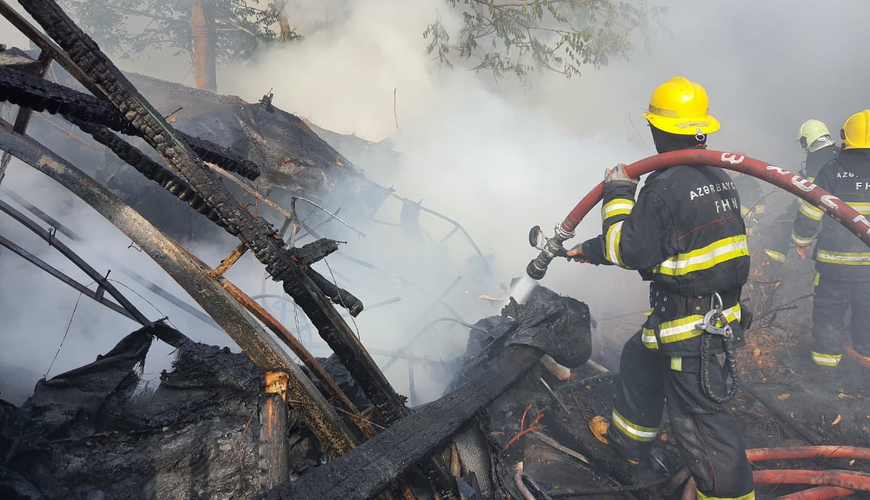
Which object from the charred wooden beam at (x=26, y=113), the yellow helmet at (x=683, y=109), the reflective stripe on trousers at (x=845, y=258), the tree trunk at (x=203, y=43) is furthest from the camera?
the tree trunk at (x=203, y=43)

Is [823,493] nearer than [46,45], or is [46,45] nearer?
[46,45]

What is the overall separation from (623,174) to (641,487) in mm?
2215

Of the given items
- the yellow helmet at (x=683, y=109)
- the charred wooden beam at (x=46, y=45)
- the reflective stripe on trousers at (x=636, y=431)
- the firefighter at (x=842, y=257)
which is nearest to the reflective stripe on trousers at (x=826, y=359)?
the firefighter at (x=842, y=257)

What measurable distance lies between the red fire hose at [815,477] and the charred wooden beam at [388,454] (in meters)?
1.77

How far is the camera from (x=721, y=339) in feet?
9.52

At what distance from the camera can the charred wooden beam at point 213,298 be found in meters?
2.04

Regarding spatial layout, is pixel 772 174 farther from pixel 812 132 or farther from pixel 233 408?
pixel 812 132

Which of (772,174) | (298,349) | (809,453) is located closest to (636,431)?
(809,453)

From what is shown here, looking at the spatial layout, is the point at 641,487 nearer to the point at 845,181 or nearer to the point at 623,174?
the point at 623,174

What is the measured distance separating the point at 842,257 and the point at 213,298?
6129mm

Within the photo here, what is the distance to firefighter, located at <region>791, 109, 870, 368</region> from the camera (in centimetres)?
466

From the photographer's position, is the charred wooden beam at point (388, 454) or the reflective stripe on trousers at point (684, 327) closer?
the charred wooden beam at point (388, 454)

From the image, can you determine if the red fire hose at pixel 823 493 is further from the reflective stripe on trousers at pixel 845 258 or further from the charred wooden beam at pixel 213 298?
the charred wooden beam at pixel 213 298

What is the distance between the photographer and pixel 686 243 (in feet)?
9.39
